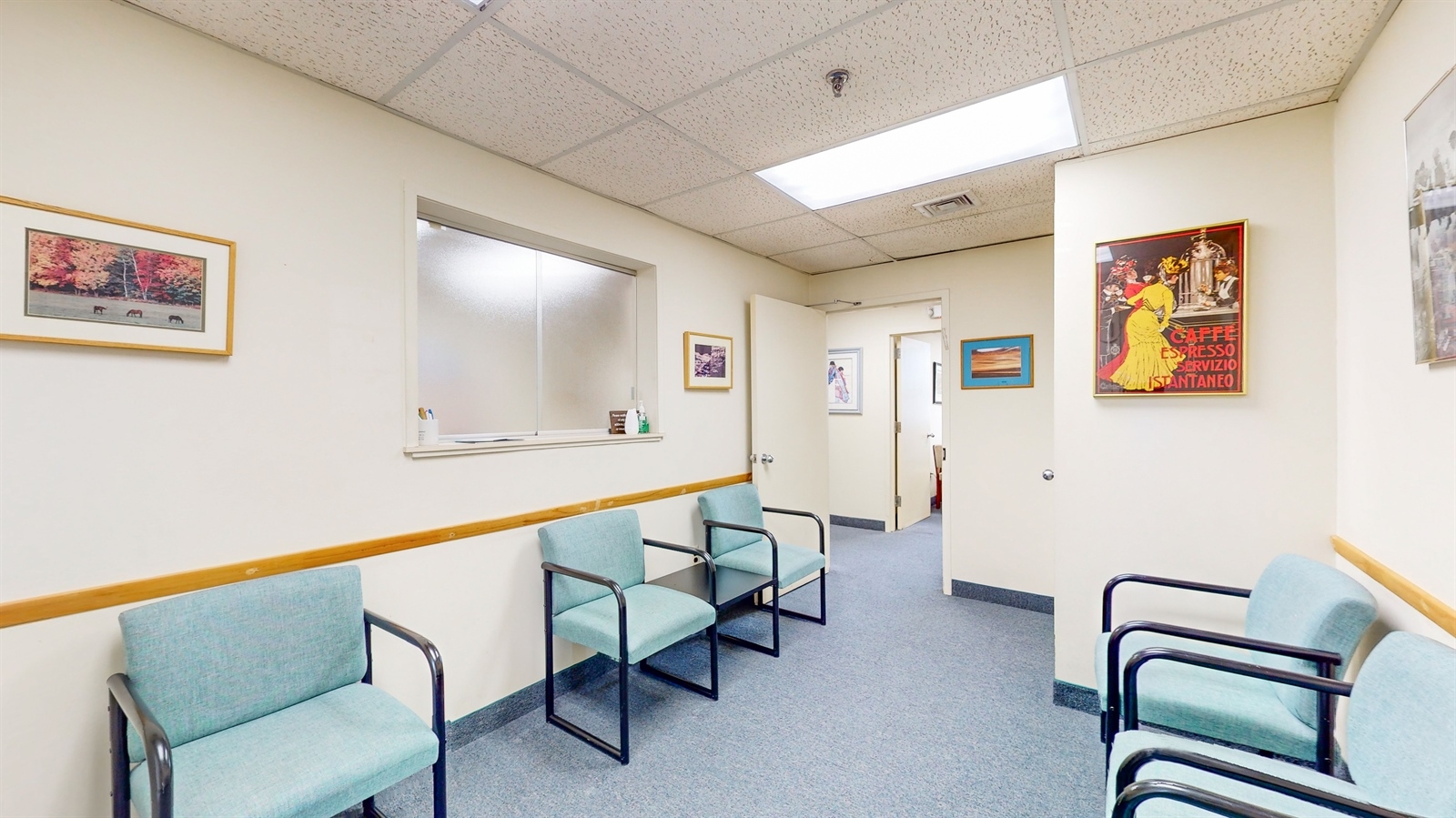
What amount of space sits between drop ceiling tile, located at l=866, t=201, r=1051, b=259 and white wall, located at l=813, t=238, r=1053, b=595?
148mm

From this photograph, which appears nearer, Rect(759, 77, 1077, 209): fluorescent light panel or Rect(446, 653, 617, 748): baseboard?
Rect(759, 77, 1077, 209): fluorescent light panel

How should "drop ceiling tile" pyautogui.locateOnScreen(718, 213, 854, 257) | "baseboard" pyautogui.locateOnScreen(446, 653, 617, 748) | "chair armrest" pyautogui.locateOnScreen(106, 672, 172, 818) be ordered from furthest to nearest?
1. "drop ceiling tile" pyautogui.locateOnScreen(718, 213, 854, 257)
2. "baseboard" pyautogui.locateOnScreen(446, 653, 617, 748)
3. "chair armrest" pyautogui.locateOnScreen(106, 672, 172, 818)

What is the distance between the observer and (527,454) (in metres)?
2.48

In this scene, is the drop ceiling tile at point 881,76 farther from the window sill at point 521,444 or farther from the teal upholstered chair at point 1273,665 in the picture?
the teal upholstered chair at point 1273,665

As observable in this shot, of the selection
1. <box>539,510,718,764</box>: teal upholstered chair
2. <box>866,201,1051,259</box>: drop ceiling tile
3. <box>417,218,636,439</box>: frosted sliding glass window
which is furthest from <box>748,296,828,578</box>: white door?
<box>539,510,718,764</box>: teal upholstered chair

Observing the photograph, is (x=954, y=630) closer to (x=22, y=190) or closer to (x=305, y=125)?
(x=305, y=125)

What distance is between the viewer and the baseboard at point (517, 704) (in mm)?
2221

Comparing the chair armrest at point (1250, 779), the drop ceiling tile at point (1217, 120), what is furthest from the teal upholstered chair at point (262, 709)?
the drop ceiling tile at point (1217, 120)

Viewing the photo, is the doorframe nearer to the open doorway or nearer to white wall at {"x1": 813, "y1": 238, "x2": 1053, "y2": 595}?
white wall at {"x1": 813, "y1": 238, "x2": 1053, "y2": 595}

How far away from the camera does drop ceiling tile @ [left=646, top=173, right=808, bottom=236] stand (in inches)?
109

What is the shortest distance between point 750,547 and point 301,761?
7.85 ft

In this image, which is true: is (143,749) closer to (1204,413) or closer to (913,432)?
(1204,413)

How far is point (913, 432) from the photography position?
242 inches

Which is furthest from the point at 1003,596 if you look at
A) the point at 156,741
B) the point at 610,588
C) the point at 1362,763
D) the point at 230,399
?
the point at 230,399
